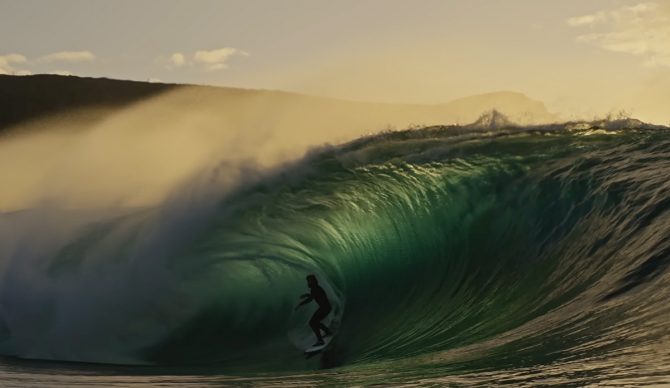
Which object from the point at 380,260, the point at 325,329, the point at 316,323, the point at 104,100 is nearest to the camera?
the point at 316,323

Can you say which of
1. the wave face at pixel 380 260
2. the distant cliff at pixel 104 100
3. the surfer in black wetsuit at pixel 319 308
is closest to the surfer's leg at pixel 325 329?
the surfer in black wetsuit at pixel 319 308

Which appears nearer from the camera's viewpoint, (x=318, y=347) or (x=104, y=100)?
(x=318, y=347)

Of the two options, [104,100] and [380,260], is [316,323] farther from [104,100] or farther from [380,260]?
[104,100]

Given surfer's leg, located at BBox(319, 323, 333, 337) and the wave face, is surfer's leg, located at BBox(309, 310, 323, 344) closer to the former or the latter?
surfer's leg, located at BBox(319, 323, 333, 337)

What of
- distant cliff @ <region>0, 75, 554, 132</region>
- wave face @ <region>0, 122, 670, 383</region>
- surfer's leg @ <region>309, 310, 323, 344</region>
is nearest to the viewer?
wave face @ <region>0, 122, 670, 383</region>

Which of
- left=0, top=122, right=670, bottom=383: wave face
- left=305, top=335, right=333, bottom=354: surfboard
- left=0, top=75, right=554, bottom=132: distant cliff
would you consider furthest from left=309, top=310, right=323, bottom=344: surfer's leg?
left=0, top=75, right=554, bottom=132: distant cliff

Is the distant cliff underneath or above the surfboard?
above

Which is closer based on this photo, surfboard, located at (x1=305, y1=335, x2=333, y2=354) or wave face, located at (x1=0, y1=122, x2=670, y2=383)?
wave face, located at (x1=0, y1=122, x2=670, y2=383)

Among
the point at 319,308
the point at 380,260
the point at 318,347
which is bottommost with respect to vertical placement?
the point at 318,347

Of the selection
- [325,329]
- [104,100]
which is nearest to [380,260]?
[325,329]

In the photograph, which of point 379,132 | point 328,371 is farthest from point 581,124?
point 328,371
